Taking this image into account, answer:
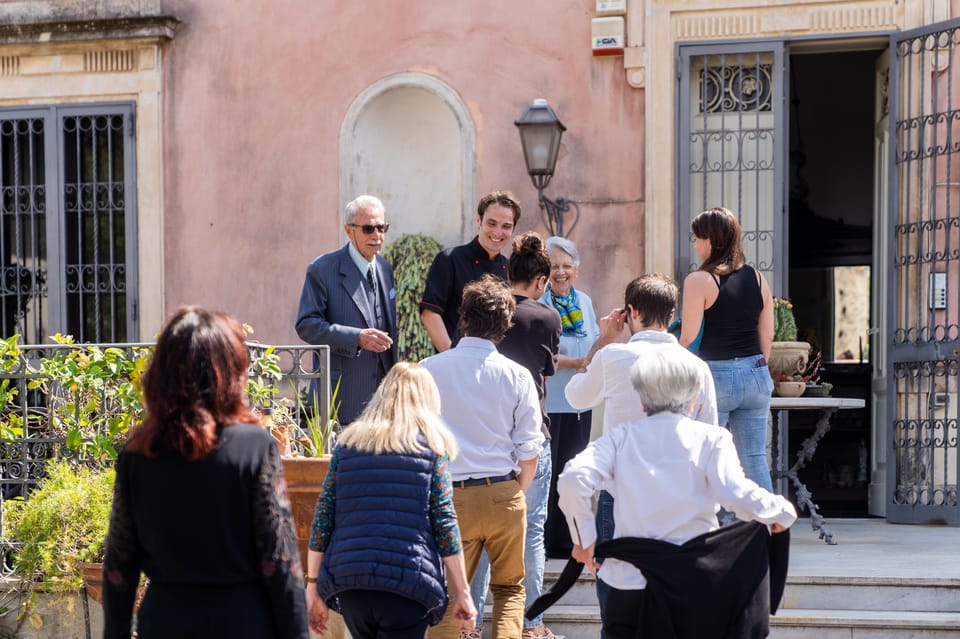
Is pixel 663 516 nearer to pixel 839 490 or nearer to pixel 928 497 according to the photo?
pixel 928 497

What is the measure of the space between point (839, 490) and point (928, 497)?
3.05 meters

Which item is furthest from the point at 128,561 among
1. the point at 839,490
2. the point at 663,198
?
the point at 839,490

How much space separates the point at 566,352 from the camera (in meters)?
6.04

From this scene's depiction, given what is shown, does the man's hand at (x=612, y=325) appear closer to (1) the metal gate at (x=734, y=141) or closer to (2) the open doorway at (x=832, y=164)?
(1) the metal gate at (x=734, y=141)

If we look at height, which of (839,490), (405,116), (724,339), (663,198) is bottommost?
(839,490)

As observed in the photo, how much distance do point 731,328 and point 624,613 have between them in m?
2.07

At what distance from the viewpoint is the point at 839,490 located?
1127 cm

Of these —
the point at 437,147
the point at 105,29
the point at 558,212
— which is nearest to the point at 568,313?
the point at 558,212

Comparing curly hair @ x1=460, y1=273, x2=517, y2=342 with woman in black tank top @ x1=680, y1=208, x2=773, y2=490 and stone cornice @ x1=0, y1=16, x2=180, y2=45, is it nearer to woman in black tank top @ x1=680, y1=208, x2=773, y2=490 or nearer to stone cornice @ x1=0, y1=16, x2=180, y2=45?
woman in black tank top @ x1=680, y1=208, x2=773, y2=490

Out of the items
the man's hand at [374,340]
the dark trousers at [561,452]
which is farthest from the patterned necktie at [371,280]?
the dark trousers at [561,452]

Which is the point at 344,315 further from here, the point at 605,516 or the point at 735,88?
the point at 735,88

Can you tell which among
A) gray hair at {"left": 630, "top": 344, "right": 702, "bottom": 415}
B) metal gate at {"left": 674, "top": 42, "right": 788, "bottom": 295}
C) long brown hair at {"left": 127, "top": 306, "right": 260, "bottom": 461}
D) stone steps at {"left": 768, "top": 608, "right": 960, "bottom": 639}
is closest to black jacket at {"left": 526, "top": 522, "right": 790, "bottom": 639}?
gray hair at {"left": 630, "top": 344, "right": 702, "bottom": 415}

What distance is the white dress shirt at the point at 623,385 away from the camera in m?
4.54

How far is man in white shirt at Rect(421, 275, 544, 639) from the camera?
461 cm
